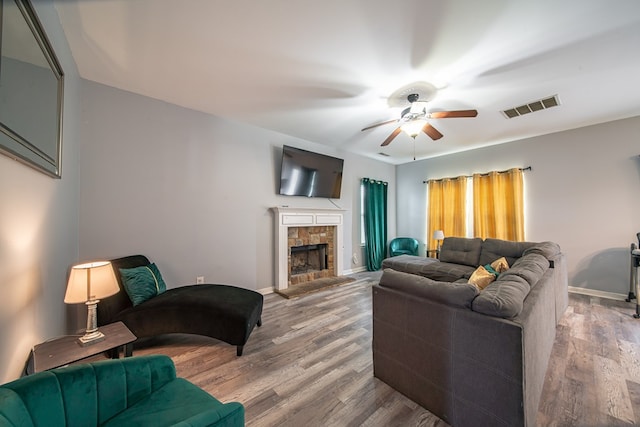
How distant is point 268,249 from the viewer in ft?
12.8

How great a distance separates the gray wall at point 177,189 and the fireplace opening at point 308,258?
2.19 feet

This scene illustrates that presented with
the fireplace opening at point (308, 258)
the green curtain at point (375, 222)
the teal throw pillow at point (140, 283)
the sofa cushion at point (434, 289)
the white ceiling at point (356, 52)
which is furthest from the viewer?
the green curtain at point (375, 222)

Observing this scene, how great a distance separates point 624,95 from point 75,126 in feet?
20.3

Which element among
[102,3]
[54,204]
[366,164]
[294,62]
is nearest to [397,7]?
[294,62]

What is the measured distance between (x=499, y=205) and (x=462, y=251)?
1368 mm

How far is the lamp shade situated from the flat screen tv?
2.69 meters

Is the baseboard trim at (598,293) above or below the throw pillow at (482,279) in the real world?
below

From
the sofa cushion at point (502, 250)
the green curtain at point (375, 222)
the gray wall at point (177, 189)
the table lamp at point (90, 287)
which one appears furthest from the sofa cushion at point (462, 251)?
the table lamp at point (90, 287)

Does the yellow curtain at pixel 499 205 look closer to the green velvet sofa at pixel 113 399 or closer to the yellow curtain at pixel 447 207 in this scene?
the yellow curtain at pixel 447 207

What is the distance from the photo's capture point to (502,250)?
3.66 m

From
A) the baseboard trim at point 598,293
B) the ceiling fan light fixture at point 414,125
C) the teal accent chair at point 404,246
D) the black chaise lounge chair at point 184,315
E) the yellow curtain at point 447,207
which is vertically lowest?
the baseboard trim at point 598,293

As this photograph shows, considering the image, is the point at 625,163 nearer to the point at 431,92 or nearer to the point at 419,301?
the point at 431,92

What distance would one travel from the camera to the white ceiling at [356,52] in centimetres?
167

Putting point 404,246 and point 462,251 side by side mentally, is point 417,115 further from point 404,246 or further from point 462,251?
point 404,246
